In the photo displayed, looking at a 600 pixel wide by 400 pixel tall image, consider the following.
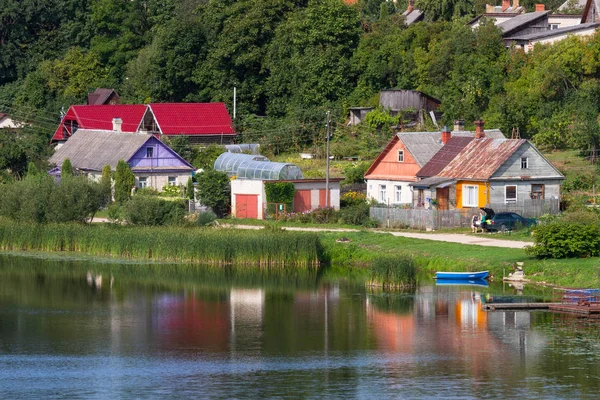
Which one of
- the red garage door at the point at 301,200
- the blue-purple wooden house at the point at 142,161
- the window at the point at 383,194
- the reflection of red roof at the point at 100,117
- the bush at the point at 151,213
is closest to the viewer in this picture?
the bush at the point at 151,213

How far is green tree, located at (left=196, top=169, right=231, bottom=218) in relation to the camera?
224 feet

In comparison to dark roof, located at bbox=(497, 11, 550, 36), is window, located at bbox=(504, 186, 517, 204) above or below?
below

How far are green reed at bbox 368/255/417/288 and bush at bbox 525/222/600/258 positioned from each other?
530 centimetres

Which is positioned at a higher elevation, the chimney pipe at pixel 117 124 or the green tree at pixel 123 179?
the chimney pipe at pixel 117 124

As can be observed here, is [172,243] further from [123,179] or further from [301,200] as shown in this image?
[123,179]

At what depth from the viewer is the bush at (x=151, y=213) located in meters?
60.2

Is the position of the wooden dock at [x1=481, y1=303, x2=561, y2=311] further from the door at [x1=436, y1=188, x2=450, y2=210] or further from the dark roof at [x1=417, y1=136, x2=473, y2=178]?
the dark roof at [x1=417, y1=136, x2=473, y2=178]

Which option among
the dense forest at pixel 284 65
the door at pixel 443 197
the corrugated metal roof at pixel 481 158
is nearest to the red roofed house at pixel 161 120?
the dense forest at pixel 284 65

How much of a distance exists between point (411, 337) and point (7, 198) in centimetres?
2724

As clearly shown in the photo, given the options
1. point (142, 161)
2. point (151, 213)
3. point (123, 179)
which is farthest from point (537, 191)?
point (142, 161)

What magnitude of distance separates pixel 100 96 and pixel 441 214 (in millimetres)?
51816

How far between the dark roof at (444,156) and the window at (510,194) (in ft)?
13.0

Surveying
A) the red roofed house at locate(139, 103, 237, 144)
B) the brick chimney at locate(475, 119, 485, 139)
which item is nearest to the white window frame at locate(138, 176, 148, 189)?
the red roofed house at locate(139, 103, 237, 144)

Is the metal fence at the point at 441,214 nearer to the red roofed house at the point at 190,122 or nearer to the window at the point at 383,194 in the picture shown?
the window at the point at 383,194
